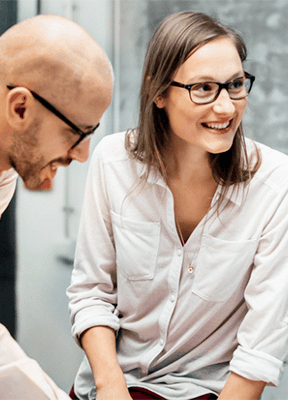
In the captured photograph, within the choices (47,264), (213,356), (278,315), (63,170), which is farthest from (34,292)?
(278,315)

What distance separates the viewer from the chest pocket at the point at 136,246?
4.75 feet

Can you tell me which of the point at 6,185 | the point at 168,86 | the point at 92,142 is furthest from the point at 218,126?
the point at 92,142

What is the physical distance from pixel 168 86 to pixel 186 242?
46 cm

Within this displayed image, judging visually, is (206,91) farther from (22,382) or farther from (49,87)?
(22,382)

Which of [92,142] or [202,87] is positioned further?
[92,142]

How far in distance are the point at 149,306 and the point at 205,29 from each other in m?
0.82

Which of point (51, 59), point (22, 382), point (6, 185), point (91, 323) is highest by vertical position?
point (51, 59)

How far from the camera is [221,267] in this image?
1.39m

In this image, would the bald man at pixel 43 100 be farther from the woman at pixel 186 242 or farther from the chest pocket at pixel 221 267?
the chest pocket at pixel 221 267

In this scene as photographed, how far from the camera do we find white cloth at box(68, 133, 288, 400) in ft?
4.39

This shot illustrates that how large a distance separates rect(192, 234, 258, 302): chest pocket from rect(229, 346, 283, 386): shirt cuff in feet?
0.57

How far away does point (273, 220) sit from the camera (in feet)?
4.42

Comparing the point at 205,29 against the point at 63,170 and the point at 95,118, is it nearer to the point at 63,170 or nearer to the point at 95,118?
the point at 95,118

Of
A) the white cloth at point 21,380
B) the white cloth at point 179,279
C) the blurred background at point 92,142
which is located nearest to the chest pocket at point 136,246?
the white cloth at point 179,279
